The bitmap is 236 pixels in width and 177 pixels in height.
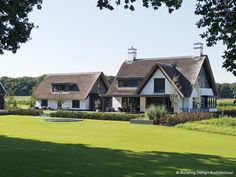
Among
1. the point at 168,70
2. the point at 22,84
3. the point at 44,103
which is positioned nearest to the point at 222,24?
Answer: the point at 168,70

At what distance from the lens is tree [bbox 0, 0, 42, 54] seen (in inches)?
539

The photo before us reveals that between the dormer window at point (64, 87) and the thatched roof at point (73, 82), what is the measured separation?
372 millimetres

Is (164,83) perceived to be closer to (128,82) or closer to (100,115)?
(128,82)

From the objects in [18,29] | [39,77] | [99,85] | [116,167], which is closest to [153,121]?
[18,29]

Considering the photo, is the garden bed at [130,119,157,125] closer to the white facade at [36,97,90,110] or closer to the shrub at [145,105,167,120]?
the shrub at [145,105,167,120]

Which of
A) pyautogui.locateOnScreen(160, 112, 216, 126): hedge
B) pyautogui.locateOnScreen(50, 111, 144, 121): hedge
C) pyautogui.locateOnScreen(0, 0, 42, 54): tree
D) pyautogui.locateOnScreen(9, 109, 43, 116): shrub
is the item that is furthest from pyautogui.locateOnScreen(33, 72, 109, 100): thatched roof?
pyautogui.locateOnScreen(0, 0, 42, 54): tree

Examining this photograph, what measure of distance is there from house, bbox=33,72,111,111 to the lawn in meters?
24.6

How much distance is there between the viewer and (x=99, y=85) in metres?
57.8

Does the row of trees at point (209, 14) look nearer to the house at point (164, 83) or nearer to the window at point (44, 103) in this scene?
the house at point (164, 83)

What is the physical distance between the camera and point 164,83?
4675 centimetres

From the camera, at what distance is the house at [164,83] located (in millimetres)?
45750

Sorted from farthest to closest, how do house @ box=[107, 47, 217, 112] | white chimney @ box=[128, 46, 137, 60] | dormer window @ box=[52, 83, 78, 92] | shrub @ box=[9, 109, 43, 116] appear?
dormer window @ box=[52, 83, 78, 92] < white chimney @ box=[128, 46, 137, 60] < house @ box=[107, 47, 217, 112] < shrub @ box=[9, 109, 43, 116]

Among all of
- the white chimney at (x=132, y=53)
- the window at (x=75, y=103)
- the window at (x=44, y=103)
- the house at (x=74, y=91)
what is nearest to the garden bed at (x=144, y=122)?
the house at (x=74, y=91)

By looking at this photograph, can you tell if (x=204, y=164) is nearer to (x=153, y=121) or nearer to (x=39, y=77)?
(x=153, y=121)
